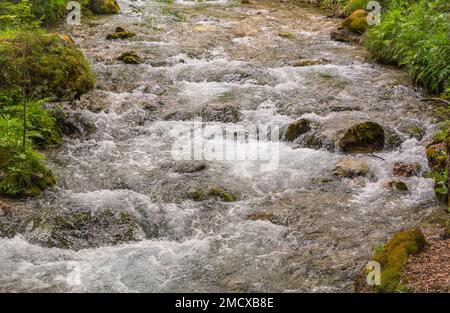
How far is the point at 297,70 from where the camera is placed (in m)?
13.9

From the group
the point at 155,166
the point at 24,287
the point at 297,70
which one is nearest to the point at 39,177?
the point at 155,166

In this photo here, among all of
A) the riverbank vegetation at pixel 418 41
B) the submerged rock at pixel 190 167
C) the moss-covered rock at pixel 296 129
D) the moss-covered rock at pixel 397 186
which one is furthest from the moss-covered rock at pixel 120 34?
the moss-covered rock at pixel 397 186

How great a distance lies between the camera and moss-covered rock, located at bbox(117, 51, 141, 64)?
45.7ft

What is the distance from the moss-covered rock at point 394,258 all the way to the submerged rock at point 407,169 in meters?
2.74

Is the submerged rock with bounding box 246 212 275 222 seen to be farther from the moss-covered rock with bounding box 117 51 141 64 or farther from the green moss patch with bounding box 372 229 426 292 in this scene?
the moss-covered rock with bounding box 117 51 141 64

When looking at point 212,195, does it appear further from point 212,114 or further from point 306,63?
point 306,63

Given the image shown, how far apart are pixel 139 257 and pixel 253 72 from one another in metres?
8.16

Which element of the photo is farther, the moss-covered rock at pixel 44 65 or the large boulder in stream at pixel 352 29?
the large boulder in stream at pixel 352 29

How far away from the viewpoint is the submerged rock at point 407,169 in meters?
8.71

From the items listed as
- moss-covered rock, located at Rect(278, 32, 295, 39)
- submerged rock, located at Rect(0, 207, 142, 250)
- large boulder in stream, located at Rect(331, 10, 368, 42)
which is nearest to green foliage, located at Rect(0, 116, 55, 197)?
submerged rock, located at Rect(0, 207, 142, 250)

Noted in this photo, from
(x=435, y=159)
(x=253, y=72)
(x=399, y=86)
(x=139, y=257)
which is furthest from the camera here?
(x=253, y=72)
